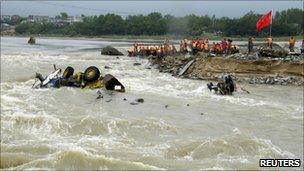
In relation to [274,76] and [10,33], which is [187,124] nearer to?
[274,76]

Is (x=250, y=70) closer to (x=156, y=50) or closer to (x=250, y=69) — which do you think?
(x=250, y=69)

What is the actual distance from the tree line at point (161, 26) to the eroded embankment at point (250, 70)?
5864 cm

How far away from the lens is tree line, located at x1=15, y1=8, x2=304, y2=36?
97.8 m

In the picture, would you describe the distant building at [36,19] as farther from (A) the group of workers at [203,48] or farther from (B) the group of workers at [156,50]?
(A) the group of workers at [203,48]

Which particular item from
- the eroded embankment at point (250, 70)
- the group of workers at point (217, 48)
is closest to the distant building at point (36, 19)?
the group of workers at point (217, 48)

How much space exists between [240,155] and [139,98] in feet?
29.1

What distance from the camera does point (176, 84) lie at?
25.3 m

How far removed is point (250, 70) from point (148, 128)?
14340 millimetres

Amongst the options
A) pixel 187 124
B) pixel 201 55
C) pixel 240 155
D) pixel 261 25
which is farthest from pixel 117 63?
pixel 240 155

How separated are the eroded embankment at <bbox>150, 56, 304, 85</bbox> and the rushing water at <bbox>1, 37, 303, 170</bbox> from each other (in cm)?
246

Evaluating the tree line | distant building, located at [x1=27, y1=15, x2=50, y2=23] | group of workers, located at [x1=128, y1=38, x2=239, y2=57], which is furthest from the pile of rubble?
distant building, located at [x1=27, y1=15, x2=50, y2=23]

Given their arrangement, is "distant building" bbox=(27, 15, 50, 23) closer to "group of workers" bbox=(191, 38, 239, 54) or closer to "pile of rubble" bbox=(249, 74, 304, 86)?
"group of workers" bbox=(191, 38, 239, 54)

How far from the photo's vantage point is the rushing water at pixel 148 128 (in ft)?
35.3

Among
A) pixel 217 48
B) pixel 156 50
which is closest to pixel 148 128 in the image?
pixel 217 48
